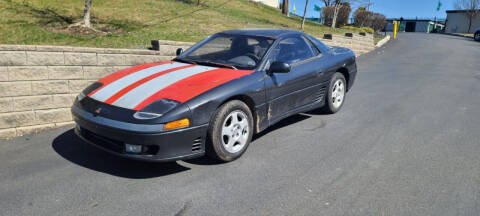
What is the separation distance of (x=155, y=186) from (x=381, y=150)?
103 inches

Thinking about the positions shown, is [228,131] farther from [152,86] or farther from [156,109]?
[152,86]

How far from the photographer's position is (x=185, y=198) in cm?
314

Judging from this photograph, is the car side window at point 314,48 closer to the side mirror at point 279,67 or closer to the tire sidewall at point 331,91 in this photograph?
the tire sidewall at point 331,91

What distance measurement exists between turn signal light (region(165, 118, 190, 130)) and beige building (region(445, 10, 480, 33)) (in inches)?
2356

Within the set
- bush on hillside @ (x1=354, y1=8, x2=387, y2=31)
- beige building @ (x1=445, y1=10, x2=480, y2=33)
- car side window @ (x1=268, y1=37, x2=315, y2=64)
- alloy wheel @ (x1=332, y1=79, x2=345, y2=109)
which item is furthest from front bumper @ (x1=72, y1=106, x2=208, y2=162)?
beige building @ (x1=445, y1=10, x2=480, y2=33)

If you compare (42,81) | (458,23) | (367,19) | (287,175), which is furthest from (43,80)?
(458,23)

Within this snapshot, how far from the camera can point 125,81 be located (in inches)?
163

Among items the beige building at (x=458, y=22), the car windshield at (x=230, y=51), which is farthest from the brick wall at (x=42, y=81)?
the beige building at (x=458, y=22)

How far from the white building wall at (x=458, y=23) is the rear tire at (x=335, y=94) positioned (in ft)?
186

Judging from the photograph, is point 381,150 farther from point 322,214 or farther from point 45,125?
point 45,125

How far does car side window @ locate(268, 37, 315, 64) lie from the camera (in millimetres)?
4672

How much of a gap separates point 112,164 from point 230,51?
2027 mm

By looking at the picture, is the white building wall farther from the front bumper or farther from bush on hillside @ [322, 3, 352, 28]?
the front bumper

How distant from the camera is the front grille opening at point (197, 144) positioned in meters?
3.54
